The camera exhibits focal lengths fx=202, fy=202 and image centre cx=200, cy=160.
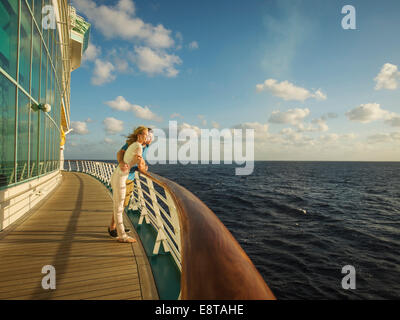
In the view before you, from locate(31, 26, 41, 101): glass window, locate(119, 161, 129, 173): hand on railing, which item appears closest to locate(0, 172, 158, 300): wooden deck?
locate(119, 161, 129, 173): hand on railing

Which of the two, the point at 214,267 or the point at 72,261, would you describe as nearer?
the point at 214,267

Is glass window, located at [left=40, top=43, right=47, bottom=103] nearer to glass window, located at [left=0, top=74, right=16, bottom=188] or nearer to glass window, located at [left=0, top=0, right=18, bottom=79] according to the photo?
glass window, located at [left=0, top=0, right=18, bottom=79]

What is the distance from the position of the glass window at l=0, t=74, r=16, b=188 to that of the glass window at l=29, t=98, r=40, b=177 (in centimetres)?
131

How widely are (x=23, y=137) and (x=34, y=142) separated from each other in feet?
3.45

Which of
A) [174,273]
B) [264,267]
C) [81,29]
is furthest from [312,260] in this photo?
[81,29]

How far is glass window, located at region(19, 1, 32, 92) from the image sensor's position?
4203 millimetres

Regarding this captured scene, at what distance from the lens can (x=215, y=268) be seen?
2.05ft

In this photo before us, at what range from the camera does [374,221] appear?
508 inches

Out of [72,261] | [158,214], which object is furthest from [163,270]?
[72,261]

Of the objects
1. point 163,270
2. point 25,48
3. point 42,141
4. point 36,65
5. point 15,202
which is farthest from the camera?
point 42,141

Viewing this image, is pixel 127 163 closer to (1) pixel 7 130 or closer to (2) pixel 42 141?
(1) pixel 7 130

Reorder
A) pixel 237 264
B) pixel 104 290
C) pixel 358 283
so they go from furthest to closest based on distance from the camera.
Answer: pixel 358 283 → pixel 104 290 → pixel 237 264

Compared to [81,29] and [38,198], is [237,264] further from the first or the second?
[81,29]
